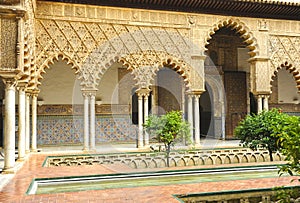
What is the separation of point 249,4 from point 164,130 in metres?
5.59

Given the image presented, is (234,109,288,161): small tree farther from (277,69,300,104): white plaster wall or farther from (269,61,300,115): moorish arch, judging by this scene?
(277,69,300,104): white plaster wall

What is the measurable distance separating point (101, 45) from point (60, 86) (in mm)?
3040

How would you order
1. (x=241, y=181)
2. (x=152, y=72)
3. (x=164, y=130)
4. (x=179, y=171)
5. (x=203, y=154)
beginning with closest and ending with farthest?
(x=241, y=181) → (x=179, y=171) → (x=164, y=130) → (x=203, y=154) → (x=152, y=72)

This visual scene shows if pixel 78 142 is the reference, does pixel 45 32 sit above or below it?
above

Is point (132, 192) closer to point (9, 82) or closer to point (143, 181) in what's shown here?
point (143, 181)

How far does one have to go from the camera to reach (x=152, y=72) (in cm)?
1017

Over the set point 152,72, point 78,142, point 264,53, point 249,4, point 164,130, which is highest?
point 249,4

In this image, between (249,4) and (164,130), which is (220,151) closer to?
(164,130)

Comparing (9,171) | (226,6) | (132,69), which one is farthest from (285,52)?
(9,171)

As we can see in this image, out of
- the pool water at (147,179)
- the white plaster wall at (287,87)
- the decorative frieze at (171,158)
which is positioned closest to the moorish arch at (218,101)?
the white plaster wall at (287,87)

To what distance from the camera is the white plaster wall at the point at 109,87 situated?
12398mm

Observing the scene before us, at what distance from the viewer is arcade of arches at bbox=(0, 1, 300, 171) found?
936cm

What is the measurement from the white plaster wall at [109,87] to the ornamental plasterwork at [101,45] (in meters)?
2.63

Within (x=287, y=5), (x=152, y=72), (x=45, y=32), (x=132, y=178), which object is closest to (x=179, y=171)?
(x=132, y=178)
